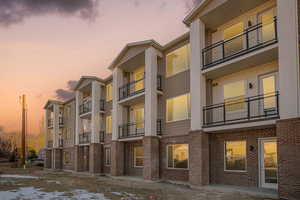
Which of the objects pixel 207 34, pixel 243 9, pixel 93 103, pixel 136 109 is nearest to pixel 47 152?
pixel 93 103

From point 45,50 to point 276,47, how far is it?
1983 centimetres

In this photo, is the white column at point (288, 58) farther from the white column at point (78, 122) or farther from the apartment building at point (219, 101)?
the white column at point (78, 122)

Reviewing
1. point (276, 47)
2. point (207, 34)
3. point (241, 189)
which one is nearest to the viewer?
point (276, 47)

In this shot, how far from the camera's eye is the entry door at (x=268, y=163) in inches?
529

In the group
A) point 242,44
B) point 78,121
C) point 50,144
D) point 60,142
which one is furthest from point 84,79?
point 242,44

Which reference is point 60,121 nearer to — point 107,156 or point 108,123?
point 108,123

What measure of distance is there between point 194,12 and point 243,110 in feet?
20.1

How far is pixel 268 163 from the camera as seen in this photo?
13.7 m

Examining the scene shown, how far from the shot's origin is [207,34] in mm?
17000

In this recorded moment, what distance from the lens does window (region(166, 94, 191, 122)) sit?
18125 mm

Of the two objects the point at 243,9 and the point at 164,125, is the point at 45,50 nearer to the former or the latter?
the point at 164,125

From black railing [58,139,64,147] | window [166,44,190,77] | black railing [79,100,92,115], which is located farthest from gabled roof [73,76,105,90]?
window [166,44,190,77]

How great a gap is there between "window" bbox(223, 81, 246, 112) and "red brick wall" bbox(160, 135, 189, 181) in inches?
143

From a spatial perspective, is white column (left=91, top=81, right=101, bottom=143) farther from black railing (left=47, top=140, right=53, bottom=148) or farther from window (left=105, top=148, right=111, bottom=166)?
black railing (left=47, top=140, right=53, bottom=148)
